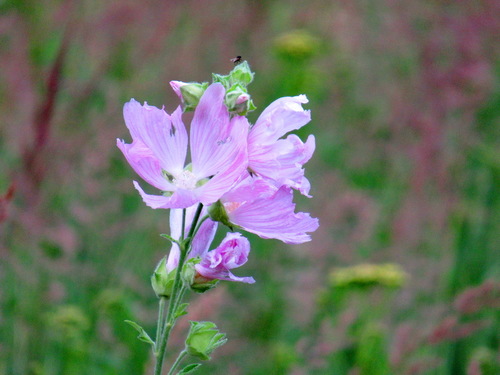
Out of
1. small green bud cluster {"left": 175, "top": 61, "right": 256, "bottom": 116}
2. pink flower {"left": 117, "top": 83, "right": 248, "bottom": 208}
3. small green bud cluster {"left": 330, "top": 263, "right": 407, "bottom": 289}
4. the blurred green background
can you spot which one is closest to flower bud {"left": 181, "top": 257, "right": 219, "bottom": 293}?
pink flower {"left": 117, "top": 83, "right": 248, "bottom": 208}

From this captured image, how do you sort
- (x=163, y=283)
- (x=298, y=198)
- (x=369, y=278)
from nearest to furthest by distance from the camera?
(x=163, y=283) < (x=369, y=278) < (x=298, y=198)

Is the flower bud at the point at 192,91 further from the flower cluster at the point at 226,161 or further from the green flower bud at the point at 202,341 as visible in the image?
the green flower bud at the point at 202,341

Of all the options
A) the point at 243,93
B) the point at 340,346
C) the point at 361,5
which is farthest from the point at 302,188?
the point at 361,5

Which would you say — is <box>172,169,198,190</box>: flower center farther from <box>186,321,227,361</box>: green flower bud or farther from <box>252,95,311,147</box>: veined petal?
<box>186,321,227,361</box>: green flower bud

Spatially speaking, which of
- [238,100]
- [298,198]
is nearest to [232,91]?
[238,100]

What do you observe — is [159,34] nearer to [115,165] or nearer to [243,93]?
[115,165]

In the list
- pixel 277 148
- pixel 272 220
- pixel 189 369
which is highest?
pixel 277 148

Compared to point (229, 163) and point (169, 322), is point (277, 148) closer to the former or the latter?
point (229, 163)

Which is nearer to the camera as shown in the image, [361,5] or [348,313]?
[348,313]
